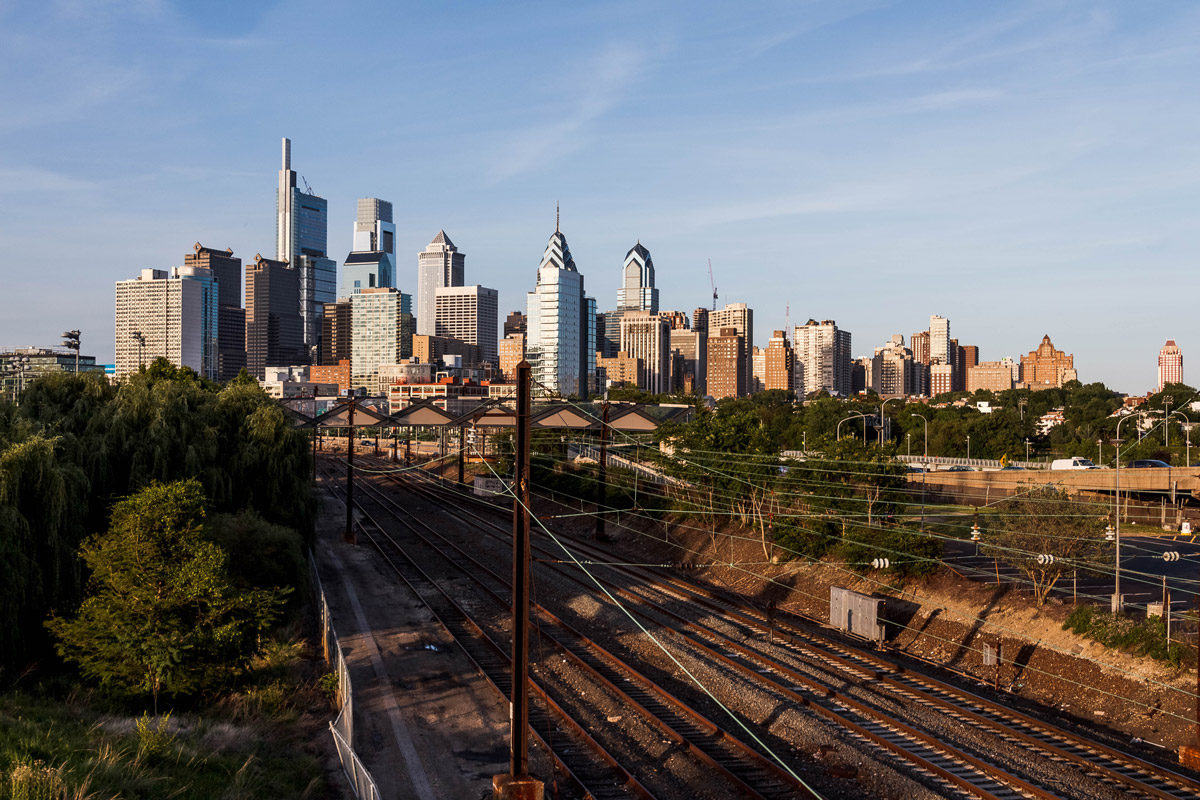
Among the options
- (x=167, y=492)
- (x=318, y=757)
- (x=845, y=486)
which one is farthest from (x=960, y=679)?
(x=167, y=492)

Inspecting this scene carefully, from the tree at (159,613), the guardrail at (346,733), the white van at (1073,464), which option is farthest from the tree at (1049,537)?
the white van at (1073,464)

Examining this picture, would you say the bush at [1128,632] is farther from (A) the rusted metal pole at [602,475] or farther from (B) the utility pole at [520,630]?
(A) the rusted metal pole at [602,475]

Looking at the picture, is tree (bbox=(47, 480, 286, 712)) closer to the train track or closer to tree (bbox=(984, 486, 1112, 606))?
the train track

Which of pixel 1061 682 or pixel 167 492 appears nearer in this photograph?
pixel 167 492

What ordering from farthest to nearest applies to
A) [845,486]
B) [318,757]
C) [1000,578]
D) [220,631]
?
[845,486]
[1000,578]
[220,631]
[318,757]

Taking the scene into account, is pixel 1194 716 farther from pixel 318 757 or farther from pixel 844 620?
pixel 318 757

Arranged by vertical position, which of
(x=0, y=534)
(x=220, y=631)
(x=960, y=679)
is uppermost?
(x=0, y=534)
